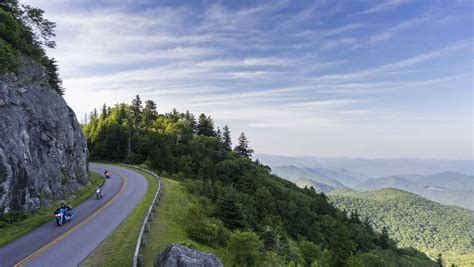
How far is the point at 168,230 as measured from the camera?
70.1ft

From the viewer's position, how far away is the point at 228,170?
7656 centimetres

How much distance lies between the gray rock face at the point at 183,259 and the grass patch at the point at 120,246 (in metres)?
4.64

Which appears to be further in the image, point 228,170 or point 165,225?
point 228,170

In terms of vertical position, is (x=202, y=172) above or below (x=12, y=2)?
below

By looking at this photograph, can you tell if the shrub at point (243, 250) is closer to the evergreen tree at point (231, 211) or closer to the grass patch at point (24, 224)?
the evergreen tree at point (231, 211)

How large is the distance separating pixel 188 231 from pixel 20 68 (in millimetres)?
19760

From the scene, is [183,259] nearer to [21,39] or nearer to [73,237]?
[73,237]

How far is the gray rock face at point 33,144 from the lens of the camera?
848 inches

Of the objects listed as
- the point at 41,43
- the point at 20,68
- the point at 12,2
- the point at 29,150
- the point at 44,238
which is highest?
the point at 12,2

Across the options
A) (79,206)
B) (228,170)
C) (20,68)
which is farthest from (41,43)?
(228,170)

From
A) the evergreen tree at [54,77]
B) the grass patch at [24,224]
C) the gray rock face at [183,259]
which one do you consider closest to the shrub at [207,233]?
the gray rock face at [183,259]

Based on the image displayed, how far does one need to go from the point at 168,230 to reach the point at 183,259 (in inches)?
427

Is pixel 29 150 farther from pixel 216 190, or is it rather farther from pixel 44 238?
pixel 216 190

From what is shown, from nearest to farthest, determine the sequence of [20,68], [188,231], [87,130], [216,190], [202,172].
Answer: [188,231], [20,68], [216,190], [202,172], [87,130]
